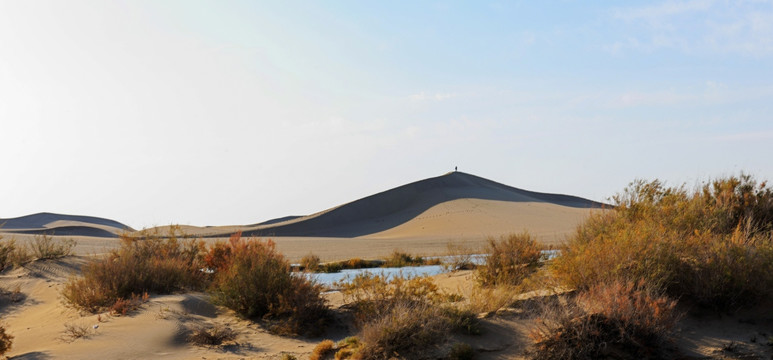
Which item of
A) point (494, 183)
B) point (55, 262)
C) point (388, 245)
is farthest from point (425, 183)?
point (55, 262)

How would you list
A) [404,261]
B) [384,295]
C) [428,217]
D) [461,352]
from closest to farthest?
[461,352] < [384,295] < [404,261] < [428,217]

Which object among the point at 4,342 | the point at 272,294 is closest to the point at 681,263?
the point at 272,294

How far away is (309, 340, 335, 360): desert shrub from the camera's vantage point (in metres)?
7.82

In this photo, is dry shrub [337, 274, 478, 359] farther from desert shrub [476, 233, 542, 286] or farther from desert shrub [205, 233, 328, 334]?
desert shrub [476, 233, 542, 286]

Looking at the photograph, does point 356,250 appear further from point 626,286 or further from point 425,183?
point 425,183

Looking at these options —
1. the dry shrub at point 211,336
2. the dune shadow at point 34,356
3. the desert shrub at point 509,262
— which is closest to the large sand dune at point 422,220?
the desert shrub at point 509,262

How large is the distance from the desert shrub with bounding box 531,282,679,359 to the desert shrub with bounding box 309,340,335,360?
8.89 ft

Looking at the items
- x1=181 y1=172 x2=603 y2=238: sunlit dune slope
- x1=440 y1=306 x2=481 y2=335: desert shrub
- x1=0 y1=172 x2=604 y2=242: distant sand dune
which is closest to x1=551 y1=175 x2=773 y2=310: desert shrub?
x1=440 y1=306 x2=481 y2=335: desert shrub

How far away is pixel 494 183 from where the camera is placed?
249ft

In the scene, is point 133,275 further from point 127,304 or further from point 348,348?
point 348,348

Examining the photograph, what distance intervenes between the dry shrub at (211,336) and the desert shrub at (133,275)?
2191 mm

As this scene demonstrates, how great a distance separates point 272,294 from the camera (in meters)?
9.63

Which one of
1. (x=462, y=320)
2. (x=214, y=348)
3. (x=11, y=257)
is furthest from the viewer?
(x=11, y=257)

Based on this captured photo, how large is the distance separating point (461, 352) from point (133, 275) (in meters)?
6.73
